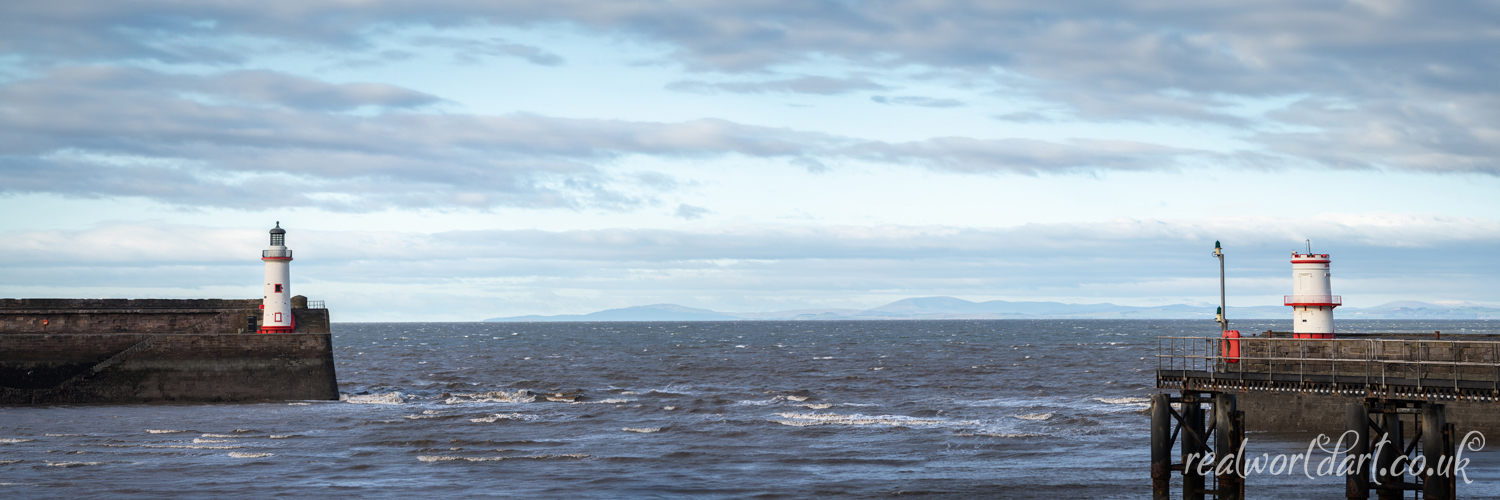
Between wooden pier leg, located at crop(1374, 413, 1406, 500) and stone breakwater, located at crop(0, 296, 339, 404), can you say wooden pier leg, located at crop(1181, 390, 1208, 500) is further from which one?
stone breakwater, located at crop(0, 296, 339, 404)

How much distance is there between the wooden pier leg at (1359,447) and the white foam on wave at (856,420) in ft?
60.2

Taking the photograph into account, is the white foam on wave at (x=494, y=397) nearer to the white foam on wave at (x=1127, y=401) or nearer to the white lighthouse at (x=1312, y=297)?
the white foam on wave at (x=1127, y=401)

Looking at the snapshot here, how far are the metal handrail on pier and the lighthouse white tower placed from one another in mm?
34628

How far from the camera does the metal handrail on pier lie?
19938 millimetres

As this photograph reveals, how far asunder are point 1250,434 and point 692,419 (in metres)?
17.7

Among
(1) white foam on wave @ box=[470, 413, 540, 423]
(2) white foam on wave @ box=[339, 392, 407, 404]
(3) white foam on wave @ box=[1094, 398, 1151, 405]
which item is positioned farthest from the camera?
(2) white foam on wave @ box=[339, 392, 407, 404]

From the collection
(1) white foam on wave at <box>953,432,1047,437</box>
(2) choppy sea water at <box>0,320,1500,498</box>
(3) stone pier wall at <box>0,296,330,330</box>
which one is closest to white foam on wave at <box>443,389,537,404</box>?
(2) choppy sea water at <box>0,320,1500,498</box>

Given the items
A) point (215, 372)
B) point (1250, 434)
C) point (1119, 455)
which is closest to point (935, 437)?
point (1119, 455)

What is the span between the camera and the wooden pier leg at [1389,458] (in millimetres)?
20125

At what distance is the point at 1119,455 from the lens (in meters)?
30.2

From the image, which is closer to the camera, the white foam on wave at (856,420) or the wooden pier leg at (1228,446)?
the wooden pier leg at (1228,446)

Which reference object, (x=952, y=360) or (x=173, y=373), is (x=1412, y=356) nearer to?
(x=173, y=373)

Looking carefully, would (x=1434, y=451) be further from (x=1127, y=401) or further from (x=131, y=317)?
(x=131, y=317)

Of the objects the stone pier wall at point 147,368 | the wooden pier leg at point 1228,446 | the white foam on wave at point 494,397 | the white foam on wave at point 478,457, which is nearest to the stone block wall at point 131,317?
the stone pier wall at point 147,368
